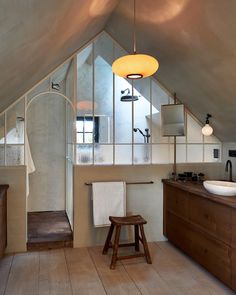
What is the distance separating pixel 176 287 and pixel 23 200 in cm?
202

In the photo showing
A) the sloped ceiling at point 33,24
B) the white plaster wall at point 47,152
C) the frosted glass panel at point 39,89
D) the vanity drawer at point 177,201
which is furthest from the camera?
the white plaster wall at point 47,152

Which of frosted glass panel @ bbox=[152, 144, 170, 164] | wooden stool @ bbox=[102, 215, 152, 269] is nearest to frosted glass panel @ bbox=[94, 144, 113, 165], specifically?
frosted glass panel @ bbox=[152, 144, 170, 164]

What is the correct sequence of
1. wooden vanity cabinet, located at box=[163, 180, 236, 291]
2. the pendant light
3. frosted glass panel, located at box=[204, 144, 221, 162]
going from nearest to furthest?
the pendant light < wooden vanity cabinet, located at box=[163, 180, 236, 291] < frosted glass panel, located at box=[204, 144, 221, 162]

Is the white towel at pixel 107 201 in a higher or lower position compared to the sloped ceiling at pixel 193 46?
lower

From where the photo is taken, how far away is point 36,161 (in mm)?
5312

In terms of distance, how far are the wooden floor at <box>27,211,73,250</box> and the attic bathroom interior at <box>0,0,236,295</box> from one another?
0.02m

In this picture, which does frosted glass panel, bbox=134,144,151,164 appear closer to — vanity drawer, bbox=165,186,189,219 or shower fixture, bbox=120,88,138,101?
vanity drawer, bbox=165,186,189,219

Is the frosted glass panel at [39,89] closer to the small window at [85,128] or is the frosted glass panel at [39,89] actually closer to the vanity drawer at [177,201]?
the small window at [85,128]

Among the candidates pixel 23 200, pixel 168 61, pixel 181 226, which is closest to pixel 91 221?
pixel 23 200

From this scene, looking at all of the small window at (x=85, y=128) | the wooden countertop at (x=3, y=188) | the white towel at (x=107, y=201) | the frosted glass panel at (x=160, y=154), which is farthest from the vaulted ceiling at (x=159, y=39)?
the white towel at (x=107, y=201)

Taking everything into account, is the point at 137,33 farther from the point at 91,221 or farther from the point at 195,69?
the point at 91,221

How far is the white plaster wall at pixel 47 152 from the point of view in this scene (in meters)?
5.29

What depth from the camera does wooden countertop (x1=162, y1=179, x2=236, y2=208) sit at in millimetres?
2715

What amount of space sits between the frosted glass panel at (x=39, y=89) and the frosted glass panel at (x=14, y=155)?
617 mm
